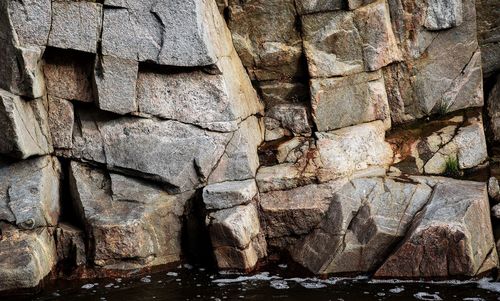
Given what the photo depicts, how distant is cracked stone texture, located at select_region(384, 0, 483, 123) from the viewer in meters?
12.4

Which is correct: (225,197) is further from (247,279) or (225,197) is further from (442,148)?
(442,148)

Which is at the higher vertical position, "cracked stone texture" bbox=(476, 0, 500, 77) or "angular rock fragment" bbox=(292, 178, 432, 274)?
"cracked stone texture" bbox=(476, 0, 500, 77)

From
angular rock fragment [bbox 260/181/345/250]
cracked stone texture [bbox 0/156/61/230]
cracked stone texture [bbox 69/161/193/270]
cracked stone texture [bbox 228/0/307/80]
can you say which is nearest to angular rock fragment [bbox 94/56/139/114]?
cracked stone texture [bbox 69/161/193/270]

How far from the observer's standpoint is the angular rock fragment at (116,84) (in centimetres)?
1102

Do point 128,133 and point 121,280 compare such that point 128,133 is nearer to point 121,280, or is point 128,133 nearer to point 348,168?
point 121,280

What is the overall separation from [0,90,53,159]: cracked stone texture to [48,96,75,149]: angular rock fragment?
0.10 metres

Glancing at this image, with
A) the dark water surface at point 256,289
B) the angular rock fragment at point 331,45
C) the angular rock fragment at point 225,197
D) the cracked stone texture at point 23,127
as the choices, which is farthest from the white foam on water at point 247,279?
the angular rock fragment at point 331,45

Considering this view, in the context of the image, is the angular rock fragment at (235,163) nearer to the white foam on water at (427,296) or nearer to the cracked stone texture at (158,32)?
the cracked stone texture at (158,32)

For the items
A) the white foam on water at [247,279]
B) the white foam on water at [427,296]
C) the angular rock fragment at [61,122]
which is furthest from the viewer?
the angular rock fragment at [61,122]

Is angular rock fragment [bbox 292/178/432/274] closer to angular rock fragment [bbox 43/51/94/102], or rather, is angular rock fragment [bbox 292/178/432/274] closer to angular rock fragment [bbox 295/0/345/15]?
angular rock fragment [bbox 295/0/345/15]

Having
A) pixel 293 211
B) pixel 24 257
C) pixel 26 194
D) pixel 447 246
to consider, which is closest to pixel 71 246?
pixel 24 257

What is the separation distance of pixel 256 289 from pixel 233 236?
863 mm

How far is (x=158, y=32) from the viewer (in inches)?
434

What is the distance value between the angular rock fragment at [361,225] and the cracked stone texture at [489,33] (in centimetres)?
288
